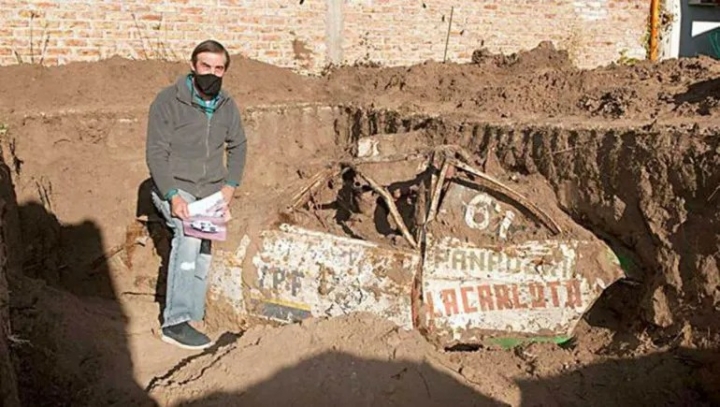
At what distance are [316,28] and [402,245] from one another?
18.7 ft

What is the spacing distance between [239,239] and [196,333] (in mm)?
739

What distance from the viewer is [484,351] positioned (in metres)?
4.95

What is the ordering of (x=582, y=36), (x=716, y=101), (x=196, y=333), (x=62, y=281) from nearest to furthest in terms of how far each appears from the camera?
(x=196, y=333) < (x=716, y=101) < (x=62, y=281) < (x=582, y=36)

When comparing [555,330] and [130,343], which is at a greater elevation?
[555,330]

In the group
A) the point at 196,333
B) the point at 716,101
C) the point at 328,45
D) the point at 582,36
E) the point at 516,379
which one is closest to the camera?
Result: the point at 516,379

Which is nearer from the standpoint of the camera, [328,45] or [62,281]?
[62,281]

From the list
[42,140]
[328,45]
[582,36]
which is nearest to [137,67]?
[42,140]

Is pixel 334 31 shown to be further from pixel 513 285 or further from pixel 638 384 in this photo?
pixel 638 384

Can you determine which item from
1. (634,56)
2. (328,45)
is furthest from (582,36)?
(328,45)

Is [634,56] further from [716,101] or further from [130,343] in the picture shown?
[130,343]

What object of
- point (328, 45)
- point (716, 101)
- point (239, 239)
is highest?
point (328, 45)

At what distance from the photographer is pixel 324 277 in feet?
16.7

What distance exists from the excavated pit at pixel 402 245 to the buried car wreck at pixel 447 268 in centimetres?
15

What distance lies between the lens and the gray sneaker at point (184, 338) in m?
5.04
